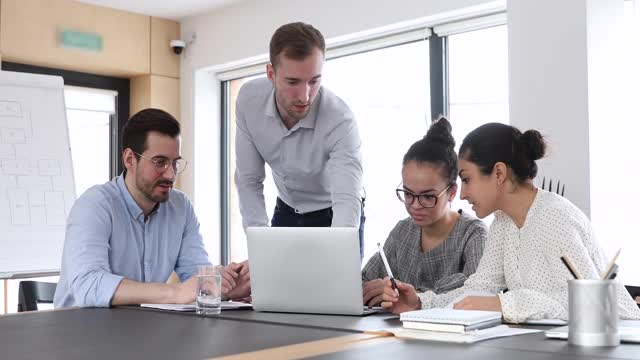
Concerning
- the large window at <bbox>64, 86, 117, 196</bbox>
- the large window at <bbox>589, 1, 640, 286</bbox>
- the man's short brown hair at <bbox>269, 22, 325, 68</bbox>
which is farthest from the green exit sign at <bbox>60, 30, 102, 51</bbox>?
the large window at <bbox>589, 1, 640, 286</bbox>

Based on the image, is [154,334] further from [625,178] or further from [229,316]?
[625,178]

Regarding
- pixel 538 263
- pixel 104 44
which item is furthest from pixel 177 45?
pixel 538 263

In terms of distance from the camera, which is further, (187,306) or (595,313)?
(187,306)

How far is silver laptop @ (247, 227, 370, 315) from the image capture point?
199 centimetres

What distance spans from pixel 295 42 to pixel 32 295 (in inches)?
50.6

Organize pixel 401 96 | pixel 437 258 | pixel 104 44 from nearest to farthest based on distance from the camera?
pixel 437 258 < pixel 401 96 < pixel 104 44

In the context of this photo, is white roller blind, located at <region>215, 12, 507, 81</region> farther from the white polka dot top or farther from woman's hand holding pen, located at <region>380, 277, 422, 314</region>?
woman's hand holding pen, located at <region>380, 277, 422, 314</region>

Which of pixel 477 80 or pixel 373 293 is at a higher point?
pixel 477 80

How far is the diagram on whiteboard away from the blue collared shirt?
4.69 ft

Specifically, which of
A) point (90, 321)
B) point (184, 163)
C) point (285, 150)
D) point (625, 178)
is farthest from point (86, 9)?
point (90, 321)

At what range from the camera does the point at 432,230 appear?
2551 mm

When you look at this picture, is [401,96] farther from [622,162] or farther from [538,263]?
[538,263]

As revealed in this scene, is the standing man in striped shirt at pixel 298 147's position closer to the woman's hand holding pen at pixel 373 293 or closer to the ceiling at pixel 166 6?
the woman's hand holding pen at pixel 373 293

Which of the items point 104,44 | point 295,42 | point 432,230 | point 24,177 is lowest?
point 432,230
